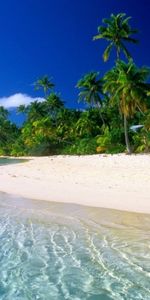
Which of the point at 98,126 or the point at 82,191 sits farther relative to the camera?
the point at 98,126

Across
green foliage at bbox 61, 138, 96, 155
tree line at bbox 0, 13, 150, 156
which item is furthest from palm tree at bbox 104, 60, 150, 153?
green foliage at bbox 61, 138, 96, 155

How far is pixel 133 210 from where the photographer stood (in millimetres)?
9266

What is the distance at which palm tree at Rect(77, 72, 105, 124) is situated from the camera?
153ft

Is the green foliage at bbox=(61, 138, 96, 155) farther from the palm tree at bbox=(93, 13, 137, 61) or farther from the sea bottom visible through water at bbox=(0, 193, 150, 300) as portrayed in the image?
the sea bottom visible through water at bbox=(0, 193, 150, 300)

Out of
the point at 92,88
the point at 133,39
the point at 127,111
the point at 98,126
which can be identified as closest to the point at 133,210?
the point at 127,111

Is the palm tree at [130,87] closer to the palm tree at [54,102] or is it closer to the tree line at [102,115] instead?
the tree line at [102,115]

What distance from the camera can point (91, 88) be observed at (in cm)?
4650

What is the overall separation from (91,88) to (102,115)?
5.33 m

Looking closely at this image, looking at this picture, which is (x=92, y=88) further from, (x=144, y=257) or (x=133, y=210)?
(x=144, y=257)

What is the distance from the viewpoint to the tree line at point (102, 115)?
3512 centimetres

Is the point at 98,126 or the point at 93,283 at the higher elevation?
the point at 98,126

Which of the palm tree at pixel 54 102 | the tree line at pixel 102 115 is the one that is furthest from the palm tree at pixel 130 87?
the palm tree at pixel 54 102

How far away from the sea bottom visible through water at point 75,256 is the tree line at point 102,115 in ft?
84.2

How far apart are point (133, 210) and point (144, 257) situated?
12.4 feet
